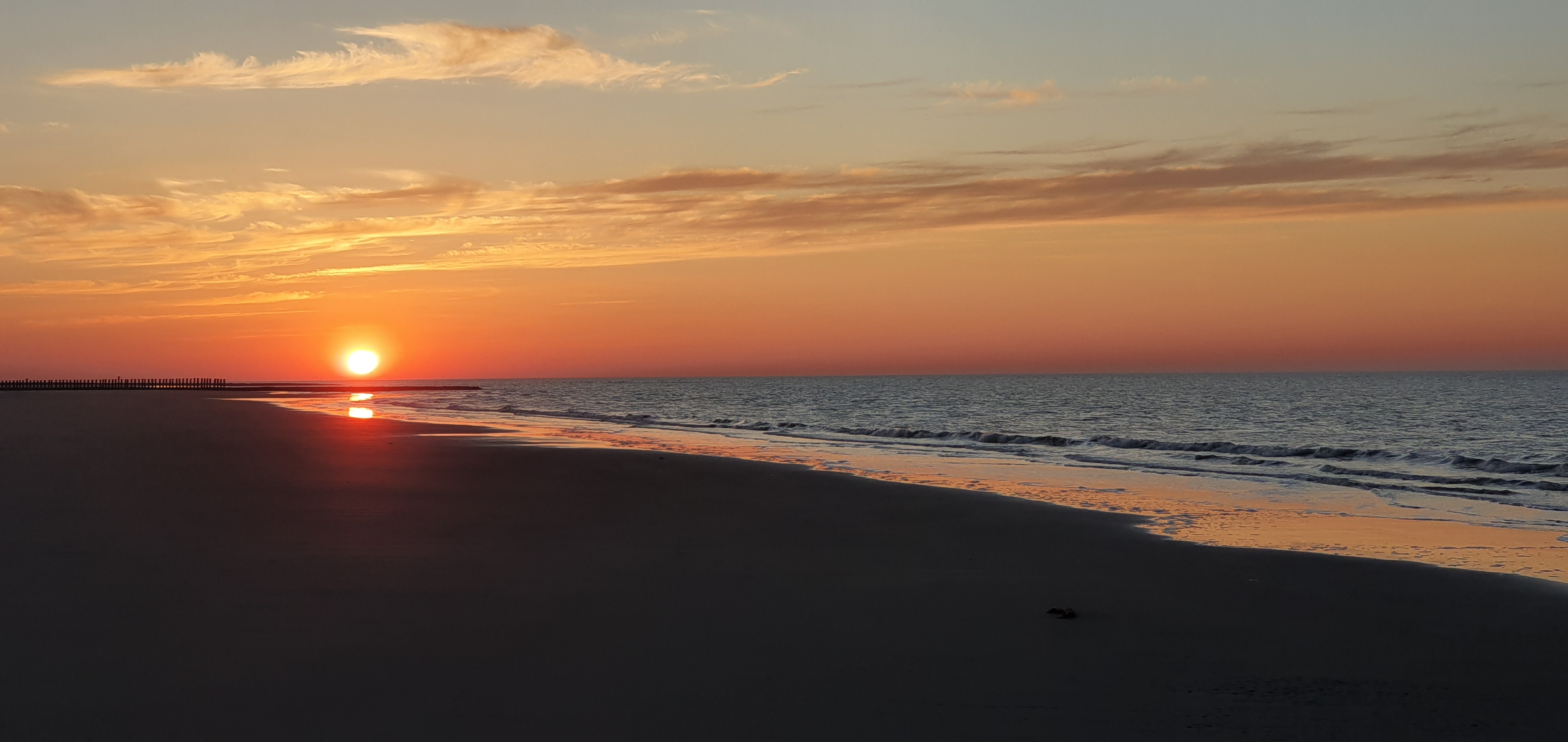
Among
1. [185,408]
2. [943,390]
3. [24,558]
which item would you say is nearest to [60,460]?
[24,558]

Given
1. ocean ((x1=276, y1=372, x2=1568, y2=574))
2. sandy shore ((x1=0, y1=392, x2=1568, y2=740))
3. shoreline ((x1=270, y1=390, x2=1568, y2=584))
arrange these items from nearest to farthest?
sandy shore ((x1=0, y1=392, x2=1568, y2=740)), shoreline ((x1=270, y1=390, x2=1568, y2=584)), ocean ((x1=276, y1=372, x2=1568, y2=574))

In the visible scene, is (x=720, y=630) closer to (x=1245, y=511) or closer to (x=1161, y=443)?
(x=1245, y=511)

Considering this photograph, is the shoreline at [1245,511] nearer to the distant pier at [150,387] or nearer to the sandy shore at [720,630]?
the sandy shore at [720,630]

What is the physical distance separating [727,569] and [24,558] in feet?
21.2

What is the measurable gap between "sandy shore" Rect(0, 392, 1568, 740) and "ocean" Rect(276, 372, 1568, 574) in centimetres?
409

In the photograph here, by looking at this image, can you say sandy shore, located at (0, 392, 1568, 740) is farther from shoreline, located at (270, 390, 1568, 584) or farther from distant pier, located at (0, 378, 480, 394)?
distant pier, located at (0, 378, 480, 394)

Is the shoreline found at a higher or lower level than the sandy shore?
lower

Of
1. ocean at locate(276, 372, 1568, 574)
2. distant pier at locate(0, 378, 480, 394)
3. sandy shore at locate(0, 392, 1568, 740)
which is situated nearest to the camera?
sandy shore at locate(0, 392, 1568, 740)

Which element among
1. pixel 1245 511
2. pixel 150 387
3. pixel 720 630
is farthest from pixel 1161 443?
pixel 150 387

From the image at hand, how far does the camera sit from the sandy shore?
5711 millimetres

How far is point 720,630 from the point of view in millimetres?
7617

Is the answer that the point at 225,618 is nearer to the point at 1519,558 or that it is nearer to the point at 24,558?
the point at 24,558

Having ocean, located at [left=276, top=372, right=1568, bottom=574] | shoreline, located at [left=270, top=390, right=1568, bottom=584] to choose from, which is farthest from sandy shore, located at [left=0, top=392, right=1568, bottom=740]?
ocean, located at [left=276, top=372, right=1568, bottom=574]

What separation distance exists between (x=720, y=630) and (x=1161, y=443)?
88.9 ft
